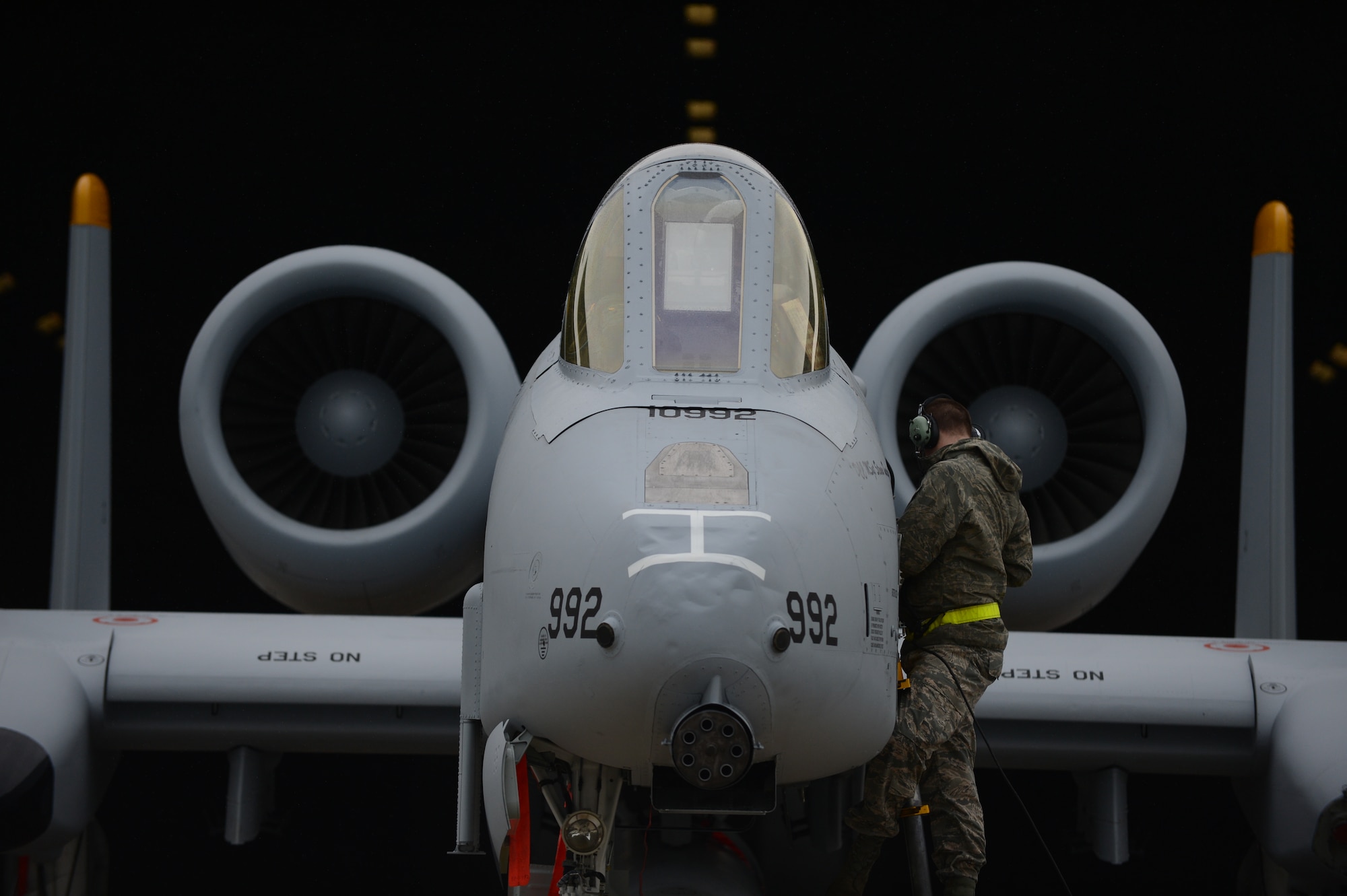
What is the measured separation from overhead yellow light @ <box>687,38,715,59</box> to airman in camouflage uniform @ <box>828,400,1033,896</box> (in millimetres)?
6940

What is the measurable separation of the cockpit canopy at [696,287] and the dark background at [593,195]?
21.3 feet

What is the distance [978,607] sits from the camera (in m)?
3.49

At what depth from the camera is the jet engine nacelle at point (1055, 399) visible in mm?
5387

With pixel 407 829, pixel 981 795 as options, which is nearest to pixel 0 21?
pixel 407 829

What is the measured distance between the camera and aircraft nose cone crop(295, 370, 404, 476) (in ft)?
18.9

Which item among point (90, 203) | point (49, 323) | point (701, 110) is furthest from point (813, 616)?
point (49, 323)

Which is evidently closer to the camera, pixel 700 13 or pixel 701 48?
pixel 700 13

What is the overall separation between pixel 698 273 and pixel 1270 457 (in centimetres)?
360

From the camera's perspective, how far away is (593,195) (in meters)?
10.8

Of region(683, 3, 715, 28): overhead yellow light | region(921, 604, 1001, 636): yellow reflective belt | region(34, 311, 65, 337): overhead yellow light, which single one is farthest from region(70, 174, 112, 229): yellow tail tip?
region(34, 311, 65, 337): overhead yellow light

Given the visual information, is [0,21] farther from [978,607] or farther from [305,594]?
[978,607]

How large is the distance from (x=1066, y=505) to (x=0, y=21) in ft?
29.0

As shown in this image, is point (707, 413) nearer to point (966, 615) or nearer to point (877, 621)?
point (877, 621)

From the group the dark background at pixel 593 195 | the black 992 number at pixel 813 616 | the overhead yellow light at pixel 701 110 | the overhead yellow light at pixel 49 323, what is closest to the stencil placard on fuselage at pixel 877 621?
the black 992 number at pixel 813 616
